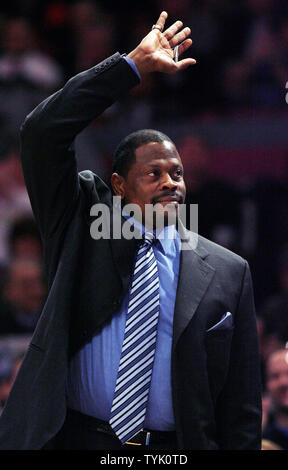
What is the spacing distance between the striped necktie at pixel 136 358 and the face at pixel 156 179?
0.59 ft

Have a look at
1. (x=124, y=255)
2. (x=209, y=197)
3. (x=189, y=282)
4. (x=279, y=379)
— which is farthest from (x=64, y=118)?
(x=209, y=197)

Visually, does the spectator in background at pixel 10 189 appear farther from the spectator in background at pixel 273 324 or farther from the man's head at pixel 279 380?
the man's head at pixel 279 380

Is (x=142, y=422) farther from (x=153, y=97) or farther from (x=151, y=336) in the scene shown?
(x=153, y=97)

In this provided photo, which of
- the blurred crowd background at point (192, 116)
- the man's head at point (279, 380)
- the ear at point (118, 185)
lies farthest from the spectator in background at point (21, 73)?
the ear at point (118, 185)

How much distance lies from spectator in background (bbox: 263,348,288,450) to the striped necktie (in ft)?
4.27

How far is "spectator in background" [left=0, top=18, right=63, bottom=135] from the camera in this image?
4.45 m

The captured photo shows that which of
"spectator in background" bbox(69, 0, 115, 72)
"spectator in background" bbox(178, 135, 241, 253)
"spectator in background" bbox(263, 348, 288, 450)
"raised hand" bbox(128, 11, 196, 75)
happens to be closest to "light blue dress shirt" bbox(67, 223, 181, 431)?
"raised hand" bbox(128, 11, 196, 75)

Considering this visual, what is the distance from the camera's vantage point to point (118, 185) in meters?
1.99

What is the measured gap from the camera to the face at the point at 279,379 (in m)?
3.08

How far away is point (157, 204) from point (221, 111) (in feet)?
8.40

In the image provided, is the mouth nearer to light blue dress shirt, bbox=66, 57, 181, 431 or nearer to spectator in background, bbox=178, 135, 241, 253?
light blue dress shirt, bbox=66, 57, 181, 431

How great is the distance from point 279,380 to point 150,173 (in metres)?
1.51

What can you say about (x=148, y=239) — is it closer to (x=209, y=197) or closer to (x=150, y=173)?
(x=150, y=173)

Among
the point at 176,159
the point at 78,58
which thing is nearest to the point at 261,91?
the point at 78,58
